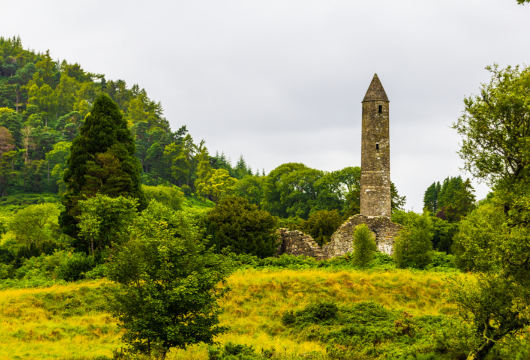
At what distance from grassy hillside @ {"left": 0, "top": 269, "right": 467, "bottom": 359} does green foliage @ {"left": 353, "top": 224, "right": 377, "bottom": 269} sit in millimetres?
2432

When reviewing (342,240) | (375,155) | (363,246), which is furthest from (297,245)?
(375,155)

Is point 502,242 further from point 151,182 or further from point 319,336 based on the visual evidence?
point 151,182

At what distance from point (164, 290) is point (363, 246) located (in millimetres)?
17715

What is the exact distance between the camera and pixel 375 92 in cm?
4050

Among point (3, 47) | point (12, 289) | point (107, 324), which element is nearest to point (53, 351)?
point (107, 324)

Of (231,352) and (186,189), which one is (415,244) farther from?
(186,189)

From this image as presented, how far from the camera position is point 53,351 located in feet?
50.0

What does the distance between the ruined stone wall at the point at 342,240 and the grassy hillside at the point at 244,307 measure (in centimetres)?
963

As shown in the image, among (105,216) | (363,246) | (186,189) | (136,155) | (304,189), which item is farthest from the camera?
(136,155)

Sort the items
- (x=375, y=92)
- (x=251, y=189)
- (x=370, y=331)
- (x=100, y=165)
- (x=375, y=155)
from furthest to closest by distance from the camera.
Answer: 1. (x=251, y=189)
2. (x=375, y=92)
3. (x=375, y=155)
4. (x=100, y=165)
5. (x=370, y=331)

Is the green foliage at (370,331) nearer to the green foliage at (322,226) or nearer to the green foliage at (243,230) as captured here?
the green foliage at (243,230)

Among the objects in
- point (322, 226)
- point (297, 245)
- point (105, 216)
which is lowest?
point (297, 245)

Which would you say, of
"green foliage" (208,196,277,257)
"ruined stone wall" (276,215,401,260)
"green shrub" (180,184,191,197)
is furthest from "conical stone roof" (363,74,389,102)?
"green shrub" (180,184,191,197)

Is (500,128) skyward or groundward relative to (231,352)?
skyward
